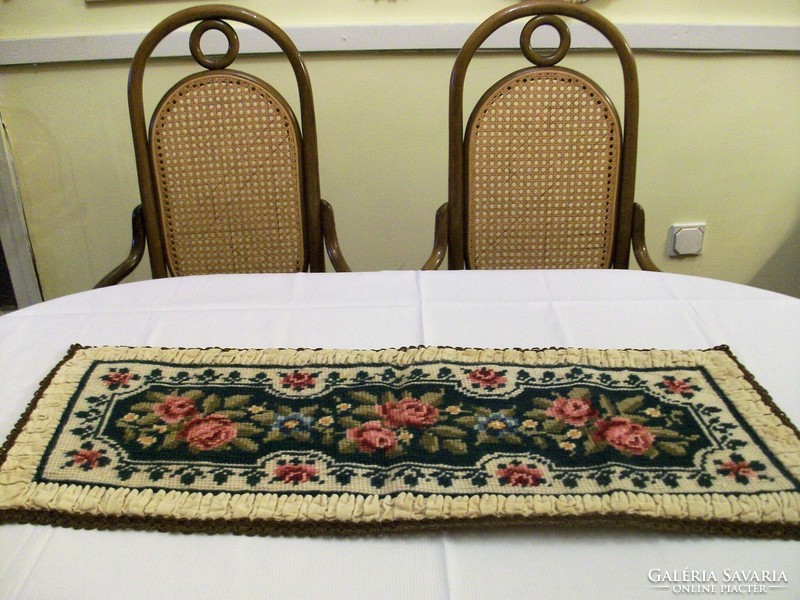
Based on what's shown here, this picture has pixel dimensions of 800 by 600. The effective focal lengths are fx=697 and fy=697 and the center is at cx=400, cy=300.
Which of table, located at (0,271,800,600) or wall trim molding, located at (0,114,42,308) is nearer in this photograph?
table, located at (0,271,800,600)

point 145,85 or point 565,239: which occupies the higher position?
point 145,85

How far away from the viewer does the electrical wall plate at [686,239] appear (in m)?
2.15

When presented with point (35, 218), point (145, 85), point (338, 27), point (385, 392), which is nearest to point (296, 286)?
point (385, 392)

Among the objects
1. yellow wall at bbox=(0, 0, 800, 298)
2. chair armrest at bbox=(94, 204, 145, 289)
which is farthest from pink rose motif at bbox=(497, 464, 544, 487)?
yellow wall at bbox=(0, 0, 800, 298)

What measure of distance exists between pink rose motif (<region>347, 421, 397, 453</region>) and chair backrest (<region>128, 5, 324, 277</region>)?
801mm

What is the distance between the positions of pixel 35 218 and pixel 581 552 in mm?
1986

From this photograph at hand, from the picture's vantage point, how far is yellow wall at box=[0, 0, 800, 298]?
74.2 inches

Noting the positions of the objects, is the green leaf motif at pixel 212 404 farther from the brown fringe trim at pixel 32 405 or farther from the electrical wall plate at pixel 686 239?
the electrical wall plate at pixel 686 239

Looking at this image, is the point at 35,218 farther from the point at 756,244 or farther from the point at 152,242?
the point at 756,244

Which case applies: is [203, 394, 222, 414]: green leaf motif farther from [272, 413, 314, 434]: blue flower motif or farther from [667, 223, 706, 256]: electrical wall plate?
[667, 223, 706, 256]: electrical wall plate

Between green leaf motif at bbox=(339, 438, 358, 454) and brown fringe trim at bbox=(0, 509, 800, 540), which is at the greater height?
green leaf motif at bbox=(339, 438, 358, 454)

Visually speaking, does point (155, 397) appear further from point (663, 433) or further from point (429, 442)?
point (663, 433)

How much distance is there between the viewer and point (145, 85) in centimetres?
195

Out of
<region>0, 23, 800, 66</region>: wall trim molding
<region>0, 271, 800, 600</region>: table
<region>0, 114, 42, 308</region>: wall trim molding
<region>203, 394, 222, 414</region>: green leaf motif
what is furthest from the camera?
<region>0, 114, 42, 308</region>: wall trim molding
